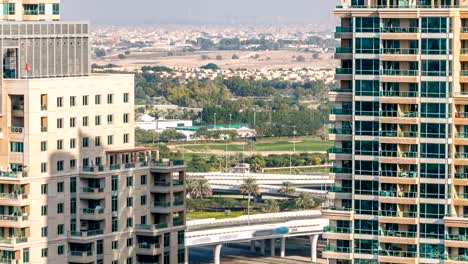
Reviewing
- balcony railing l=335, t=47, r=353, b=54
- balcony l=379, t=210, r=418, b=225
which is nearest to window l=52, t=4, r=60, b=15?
balcony railing l=335, t=47, r=353, b=54

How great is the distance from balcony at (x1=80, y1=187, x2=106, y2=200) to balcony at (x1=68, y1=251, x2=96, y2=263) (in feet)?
8.61

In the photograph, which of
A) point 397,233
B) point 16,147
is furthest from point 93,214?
point 397,233

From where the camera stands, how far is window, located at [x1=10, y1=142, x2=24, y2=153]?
102m

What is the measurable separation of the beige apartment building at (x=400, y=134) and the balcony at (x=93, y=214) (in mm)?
13651

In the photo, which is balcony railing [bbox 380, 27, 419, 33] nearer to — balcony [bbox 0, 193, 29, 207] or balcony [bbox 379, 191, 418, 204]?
balcony [bbox 379, 191, 418, 204]

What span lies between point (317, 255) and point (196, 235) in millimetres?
13564

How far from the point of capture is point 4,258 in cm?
10238

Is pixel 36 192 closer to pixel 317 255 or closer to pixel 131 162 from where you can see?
pixel 131 162

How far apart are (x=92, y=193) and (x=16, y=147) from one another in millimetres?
4527

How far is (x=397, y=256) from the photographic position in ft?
308

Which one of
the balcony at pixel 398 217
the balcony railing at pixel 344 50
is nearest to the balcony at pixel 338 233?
the balcony at pixel 398 217

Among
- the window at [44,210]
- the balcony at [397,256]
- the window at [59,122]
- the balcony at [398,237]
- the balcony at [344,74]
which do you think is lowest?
the balcony at [397,256]

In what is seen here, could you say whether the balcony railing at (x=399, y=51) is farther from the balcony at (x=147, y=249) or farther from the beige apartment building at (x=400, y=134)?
the balcony at (x=147, y=249)

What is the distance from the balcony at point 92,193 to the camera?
Result: 10438 cm
